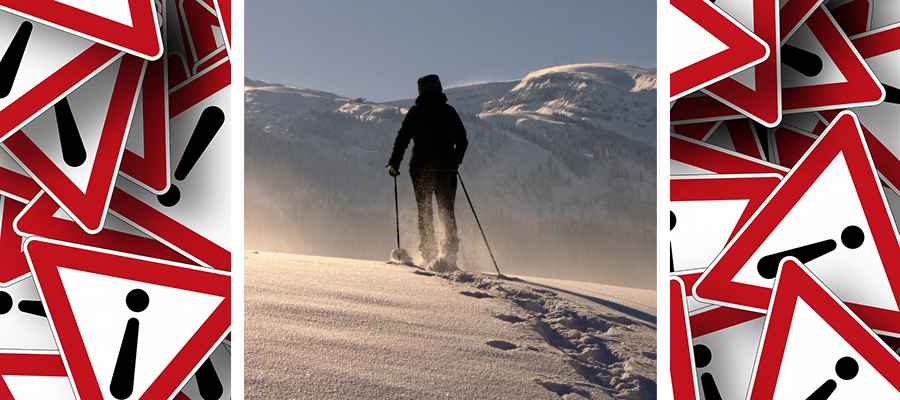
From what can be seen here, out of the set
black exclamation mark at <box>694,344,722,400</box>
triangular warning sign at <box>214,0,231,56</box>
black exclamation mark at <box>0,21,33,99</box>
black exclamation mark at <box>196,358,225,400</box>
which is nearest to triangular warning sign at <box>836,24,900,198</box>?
black exclamation mark at <box>694,344,722,400</box>

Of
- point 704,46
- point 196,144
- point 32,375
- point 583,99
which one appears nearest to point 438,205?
point 583,99

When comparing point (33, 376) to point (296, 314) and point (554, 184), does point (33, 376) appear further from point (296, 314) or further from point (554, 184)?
point (554, 184)

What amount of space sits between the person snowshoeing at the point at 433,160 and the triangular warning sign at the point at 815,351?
1.93 ft

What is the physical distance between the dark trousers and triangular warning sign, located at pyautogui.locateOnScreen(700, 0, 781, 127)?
0.52 metres

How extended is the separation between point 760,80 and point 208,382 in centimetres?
117

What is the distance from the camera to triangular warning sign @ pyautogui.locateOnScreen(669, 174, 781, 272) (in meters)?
1.00

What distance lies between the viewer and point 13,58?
0.89 meters

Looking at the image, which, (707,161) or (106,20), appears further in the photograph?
(707,161)

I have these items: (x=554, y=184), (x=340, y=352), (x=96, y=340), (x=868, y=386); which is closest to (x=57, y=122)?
(x=96, y=340)

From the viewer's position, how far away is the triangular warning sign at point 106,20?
0.87 meters

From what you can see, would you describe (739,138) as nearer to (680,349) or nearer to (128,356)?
(680,349)

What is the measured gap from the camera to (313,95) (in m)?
1.03

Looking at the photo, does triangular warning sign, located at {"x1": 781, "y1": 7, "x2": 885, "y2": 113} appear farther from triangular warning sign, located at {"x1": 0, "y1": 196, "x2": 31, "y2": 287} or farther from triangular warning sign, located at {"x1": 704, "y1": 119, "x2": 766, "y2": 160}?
triangular warning sign, located at {"x1": 0, "y1": 196, "x2": 31, "y2": 287}

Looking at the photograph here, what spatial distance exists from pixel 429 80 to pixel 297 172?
32 centimetres
